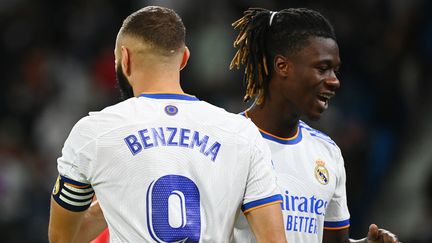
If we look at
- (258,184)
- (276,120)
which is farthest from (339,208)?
(258,184)

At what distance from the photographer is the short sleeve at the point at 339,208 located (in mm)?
4762

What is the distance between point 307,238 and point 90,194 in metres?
1.15

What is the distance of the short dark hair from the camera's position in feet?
12.7

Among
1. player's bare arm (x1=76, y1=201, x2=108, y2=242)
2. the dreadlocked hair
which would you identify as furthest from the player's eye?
player's bare arm (x1=76, y1=201, x2=108, y2=242)

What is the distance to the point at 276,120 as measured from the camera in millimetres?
4688

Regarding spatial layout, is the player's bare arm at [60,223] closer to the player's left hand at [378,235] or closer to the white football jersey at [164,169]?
the white football jersey at [164,169]

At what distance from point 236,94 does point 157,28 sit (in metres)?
6.20

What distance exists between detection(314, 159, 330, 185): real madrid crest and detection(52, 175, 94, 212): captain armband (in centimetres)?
126

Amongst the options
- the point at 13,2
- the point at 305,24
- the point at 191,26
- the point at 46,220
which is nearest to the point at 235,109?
the point at 191,26

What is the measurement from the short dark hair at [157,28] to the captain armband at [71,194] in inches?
25.2

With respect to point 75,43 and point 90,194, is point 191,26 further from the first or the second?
point 90,194

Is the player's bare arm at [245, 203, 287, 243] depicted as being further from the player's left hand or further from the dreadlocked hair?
the dreadlocked hair

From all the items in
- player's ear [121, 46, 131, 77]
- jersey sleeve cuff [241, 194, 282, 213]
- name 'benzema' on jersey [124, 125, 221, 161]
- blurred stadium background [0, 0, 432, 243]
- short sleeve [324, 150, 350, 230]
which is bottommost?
blurred stadium background [0, 0, 432, 243]

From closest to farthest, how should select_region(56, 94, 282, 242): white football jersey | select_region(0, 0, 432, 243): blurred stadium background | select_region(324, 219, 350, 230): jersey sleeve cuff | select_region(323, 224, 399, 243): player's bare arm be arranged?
1. select_region(56, 94, 282, 242): white football jersey
2. select_region(323, 224, 399, 243): player's bare arm
3. select_region(324, 219, 350, 230): jersey sleeve cuff
4. select_region(0, 0, 432, 243): blurred stadium background
